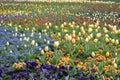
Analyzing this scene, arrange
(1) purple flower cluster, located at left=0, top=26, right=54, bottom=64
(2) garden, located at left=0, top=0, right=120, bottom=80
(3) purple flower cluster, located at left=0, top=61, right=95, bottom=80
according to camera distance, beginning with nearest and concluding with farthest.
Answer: (3) purple flower cluster, located at left=0, top=61, right=95, bottom=80 → (2) garden, located at left=0, top=0, right=120, bottom=80 → (1) purple flower cluster, located at left=0, top=26, right=54, bottom=64

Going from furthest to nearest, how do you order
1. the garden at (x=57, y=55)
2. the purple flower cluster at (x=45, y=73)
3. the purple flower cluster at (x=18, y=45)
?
the purple flower cluster at (x=18, y=45)
the garden at (x=57, y=55)
the purple flower cluster at (x=45, y=73)

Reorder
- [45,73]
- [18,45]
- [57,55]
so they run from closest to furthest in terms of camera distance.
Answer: [45,73] → [57,55] → [18,45]

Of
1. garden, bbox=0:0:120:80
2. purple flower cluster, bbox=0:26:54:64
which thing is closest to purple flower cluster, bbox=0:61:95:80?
garden, bbox=0:0:120:80

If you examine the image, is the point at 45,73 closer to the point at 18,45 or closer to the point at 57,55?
the point at 57,55

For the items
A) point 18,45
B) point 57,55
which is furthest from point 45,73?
point 18,45

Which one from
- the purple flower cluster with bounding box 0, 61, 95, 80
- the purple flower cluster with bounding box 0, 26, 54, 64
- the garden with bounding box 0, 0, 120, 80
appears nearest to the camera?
the purple flower cluster with bounding box 0, 61, 95, 80

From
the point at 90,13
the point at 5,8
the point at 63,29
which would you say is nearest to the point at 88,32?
the point at 63,29

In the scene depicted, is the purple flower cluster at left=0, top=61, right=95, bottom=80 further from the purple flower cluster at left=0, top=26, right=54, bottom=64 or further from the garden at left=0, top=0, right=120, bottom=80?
the purple flower cluster at left=0, top=26, right=54, bottom=64

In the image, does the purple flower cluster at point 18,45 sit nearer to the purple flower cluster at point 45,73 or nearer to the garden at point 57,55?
the garden at point 57,55

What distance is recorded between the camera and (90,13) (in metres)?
15.1

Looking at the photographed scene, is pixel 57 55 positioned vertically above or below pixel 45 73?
below

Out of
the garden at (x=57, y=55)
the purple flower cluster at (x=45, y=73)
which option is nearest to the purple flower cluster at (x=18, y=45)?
the garden at (x=57, y=55)

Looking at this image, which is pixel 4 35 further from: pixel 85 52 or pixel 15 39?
pixel 85 52

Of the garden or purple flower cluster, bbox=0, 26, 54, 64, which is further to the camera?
purple flower cluster, bbox=0, 26, 54, 64
